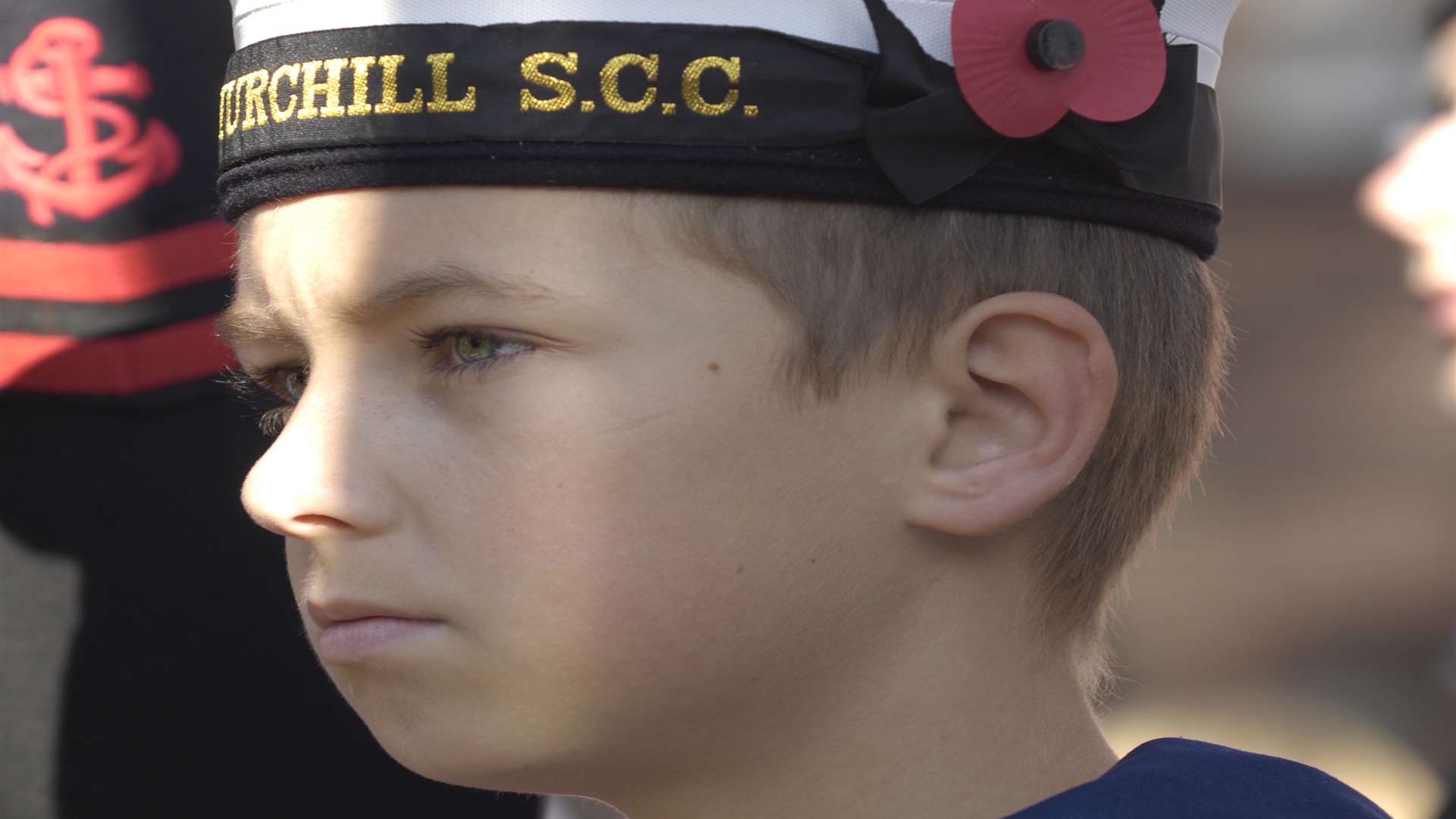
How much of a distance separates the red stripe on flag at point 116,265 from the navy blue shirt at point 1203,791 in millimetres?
1361

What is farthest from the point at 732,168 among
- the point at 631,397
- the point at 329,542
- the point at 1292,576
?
the point at 1292,576

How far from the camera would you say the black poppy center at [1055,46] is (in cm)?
162

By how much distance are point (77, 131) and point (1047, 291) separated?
135 cm

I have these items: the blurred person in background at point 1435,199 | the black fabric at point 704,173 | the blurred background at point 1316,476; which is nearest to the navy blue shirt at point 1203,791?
the black fabric at point 704,173

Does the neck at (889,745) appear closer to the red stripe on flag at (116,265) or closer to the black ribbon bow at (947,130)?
the black ribbon bow at (947,130)

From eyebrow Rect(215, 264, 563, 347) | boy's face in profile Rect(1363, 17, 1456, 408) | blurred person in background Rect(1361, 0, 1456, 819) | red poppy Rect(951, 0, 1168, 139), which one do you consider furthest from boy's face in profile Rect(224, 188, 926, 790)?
boy's face in profile Rect(1363, 17, 1456, 408)

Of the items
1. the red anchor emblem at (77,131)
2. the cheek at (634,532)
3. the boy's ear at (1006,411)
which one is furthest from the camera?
the red anchor emblem at (77,131)

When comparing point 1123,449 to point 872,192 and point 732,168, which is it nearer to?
point 872,192

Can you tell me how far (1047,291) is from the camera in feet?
5.61

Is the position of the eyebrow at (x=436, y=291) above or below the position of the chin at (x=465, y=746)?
above

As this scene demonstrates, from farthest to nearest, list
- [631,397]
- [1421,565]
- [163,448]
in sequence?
1. [1421,565]
2. [163,448]
3. [631,397]

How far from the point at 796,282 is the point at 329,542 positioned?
53 centimetres

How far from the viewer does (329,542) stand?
64.2 inches

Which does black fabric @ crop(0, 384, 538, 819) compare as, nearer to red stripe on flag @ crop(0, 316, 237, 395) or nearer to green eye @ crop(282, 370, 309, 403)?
red stripe on flag @ crop(0, 316, 237, 395)
